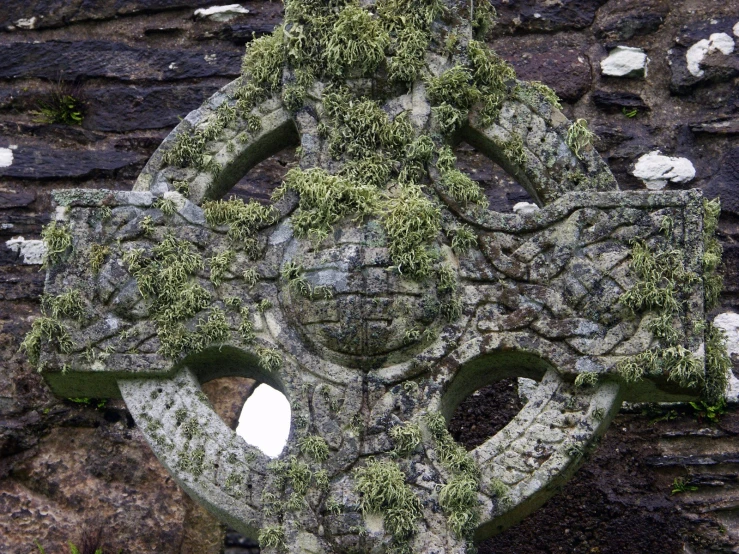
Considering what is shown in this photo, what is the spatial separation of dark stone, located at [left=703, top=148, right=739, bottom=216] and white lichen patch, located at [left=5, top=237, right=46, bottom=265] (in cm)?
264

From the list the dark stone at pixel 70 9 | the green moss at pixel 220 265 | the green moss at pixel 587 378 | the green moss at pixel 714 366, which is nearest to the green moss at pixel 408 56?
the green moss at pixel 220 265

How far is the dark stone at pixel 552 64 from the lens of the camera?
188 inches

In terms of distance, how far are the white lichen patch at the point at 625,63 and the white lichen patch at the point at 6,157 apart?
2497mm

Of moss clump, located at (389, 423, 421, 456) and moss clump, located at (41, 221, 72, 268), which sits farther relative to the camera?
moss clump, located at (41, 221, 72, 268)

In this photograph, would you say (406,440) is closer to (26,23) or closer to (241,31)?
(241,31)

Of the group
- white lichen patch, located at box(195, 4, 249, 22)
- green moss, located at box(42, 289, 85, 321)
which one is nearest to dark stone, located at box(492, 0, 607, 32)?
white lichen patch, located at box(195, 4, 249, 22)

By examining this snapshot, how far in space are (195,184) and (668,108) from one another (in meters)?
2.33

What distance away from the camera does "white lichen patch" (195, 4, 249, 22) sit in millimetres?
5047

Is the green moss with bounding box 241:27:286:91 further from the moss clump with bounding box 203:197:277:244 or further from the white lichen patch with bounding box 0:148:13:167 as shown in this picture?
the white lichen patch with bounding box 0:148:13:167

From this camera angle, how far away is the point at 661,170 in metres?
4.59

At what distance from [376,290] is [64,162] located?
228 cm

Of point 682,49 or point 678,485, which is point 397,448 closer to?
point 678,485

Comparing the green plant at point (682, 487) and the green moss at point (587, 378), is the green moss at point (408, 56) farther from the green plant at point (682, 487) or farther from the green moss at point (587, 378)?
the green plant at point (682, 487)

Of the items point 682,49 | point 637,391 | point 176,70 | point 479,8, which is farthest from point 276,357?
point 682,49
